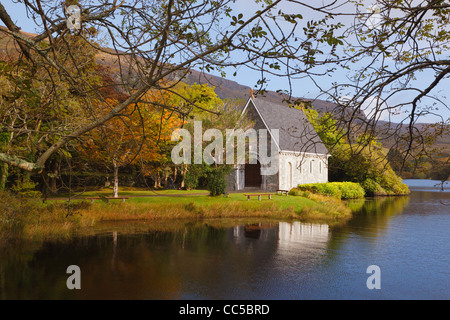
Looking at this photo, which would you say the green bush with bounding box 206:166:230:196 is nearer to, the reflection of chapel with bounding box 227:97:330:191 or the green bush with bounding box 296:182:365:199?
the reflection of chapel with bounding box 227:97:330:191

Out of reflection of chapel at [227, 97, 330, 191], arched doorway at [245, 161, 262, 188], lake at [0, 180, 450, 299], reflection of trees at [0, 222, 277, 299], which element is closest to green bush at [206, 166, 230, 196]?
lake at [0, 180, 450, 299]

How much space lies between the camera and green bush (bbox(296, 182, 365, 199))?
36.6 m

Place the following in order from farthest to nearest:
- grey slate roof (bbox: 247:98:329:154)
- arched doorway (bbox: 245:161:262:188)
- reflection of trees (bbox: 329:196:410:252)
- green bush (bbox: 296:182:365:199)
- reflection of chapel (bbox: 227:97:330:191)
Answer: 1. arched doorway (bbox: 245:161:262:188)
2. grey slate roof (bbox: 247:98:329:154)
3. green bush (bbox: 296:182:365:199)
4. reflection of chapel (bbox: 227:97:330:191)
5. reflection of trees (bbox: 329:196:410:252)

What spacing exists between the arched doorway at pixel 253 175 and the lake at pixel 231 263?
53.0 ft

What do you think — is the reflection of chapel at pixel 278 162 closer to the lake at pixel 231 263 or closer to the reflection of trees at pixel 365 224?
the reflection of trees at pixel 365 224

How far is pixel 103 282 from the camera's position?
1191cm

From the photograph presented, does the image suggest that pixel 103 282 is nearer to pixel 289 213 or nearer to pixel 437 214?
pixel 289 213

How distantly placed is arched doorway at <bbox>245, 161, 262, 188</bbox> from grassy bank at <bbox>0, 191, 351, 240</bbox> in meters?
7.56

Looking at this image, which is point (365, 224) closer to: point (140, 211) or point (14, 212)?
point (140, 211)

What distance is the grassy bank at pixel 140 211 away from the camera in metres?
16.6

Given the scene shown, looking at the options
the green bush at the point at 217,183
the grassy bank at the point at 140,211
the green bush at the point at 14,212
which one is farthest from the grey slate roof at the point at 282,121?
the green bush at the point at 14,212

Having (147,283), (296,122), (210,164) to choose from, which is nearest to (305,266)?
(147,283)

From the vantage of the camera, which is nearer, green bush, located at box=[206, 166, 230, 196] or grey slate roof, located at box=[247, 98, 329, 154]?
green bush, located at box=[206, 166, 230, 196]

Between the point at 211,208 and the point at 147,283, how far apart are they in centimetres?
1250
